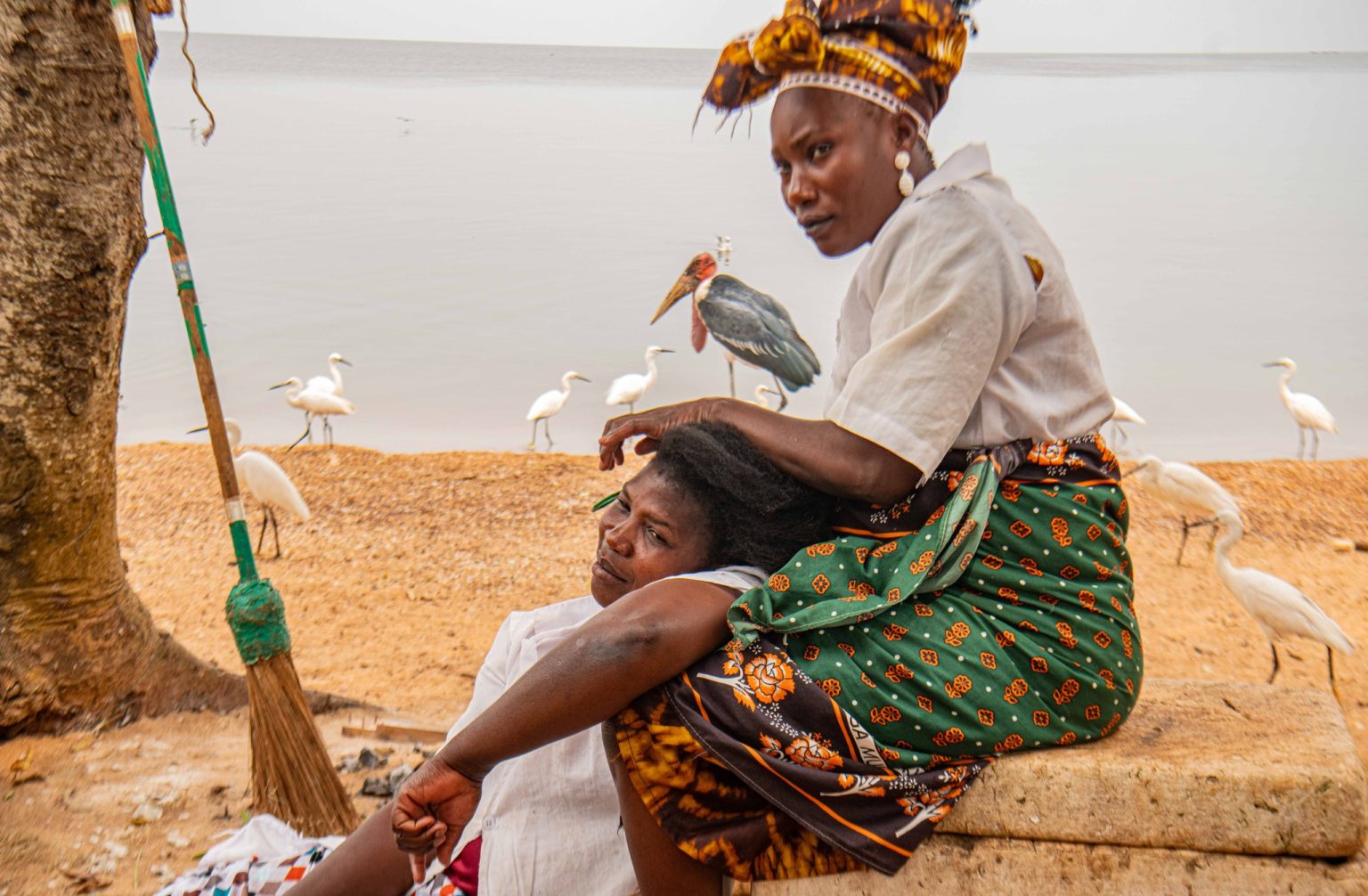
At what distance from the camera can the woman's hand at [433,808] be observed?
190cm

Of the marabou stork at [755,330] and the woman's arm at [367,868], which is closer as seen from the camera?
the woman's arm at [367,868]

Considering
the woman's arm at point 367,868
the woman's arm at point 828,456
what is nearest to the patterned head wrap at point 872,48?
the woman's arm at point 828,456

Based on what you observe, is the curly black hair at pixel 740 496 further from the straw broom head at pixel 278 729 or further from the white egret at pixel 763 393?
the white egret at pixel 763 393

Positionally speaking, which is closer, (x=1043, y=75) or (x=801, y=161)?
(x=801, y=161)

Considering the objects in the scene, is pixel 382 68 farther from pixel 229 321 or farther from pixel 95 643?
pixel 95 643

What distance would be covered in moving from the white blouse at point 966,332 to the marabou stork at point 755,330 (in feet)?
19.6

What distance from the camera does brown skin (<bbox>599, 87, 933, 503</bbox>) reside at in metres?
1.95

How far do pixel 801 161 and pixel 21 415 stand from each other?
2.56 metres

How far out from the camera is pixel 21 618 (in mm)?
3496

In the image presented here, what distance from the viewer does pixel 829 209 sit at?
6.97ft

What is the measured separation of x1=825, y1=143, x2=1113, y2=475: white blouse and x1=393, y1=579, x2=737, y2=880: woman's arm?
0.42 meters

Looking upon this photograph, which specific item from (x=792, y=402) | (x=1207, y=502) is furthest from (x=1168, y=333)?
(x=1207, y=502)

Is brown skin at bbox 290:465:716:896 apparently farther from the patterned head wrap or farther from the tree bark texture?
the tree bark texture

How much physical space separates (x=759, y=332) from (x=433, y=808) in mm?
6365
